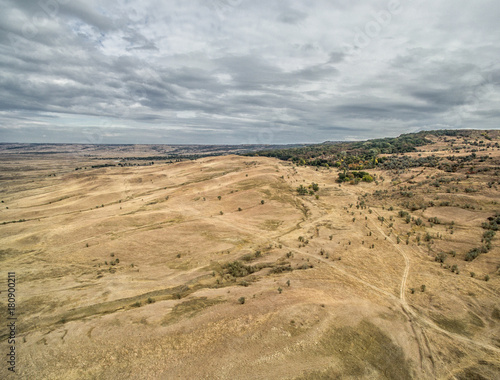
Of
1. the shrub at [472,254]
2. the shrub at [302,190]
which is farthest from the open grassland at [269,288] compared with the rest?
the shrub at [302,190]

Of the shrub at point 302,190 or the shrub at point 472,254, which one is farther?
the shrub at point 302,190

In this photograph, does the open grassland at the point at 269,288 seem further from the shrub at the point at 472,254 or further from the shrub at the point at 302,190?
the shrub at the point at 302,190

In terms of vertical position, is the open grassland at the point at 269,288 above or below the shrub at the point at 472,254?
below

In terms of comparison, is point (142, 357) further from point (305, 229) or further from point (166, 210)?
point (166, 210)

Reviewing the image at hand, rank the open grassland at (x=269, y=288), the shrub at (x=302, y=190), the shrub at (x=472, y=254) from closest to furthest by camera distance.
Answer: the open grassland at (x=269, y=288) < the shrub at (x=472, y=254) < the shrub at (x=302, y=190)

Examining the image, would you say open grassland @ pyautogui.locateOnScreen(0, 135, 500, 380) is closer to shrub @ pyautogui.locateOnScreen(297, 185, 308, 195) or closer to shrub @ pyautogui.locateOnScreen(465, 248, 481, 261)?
shrub @ pyautogui.locateOnScreen(465, 248, 481, 261)

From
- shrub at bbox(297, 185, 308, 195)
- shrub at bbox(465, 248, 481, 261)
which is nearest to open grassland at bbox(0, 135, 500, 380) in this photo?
shrub at bbox(465, 248, 481, 261)

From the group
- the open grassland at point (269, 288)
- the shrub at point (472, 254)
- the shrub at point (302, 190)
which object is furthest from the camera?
the shrub at point (302, 190)

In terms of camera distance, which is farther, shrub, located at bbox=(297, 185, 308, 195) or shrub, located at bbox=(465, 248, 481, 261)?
shrub, located at bbox=(297, 185, 308, 195)

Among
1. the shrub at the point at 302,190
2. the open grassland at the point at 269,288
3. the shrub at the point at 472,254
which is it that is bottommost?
the open grassland at the point at 269,288
